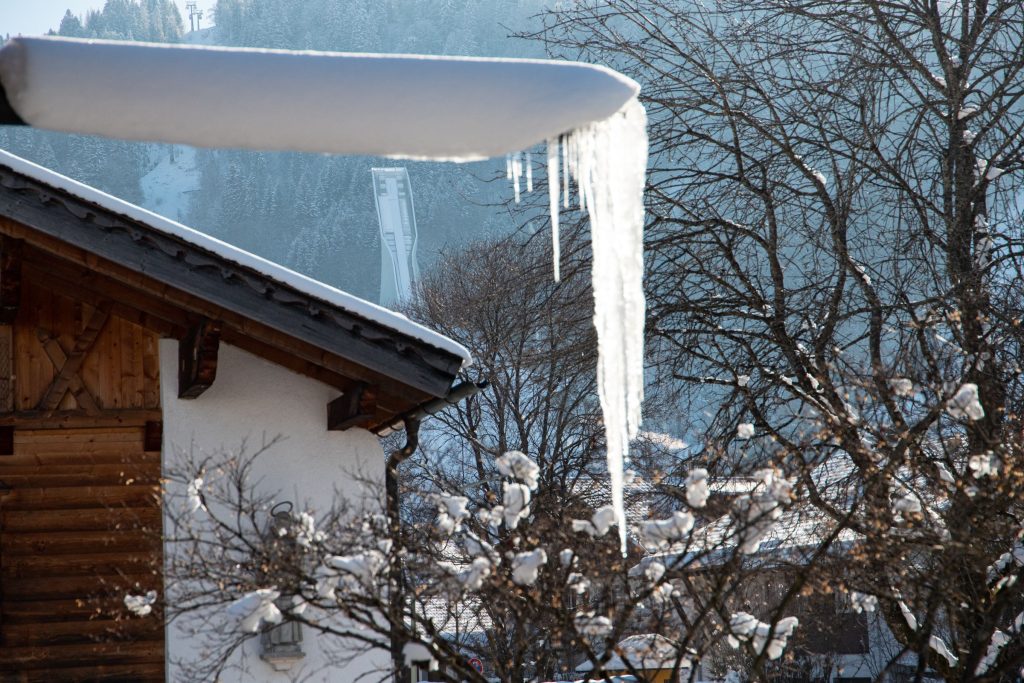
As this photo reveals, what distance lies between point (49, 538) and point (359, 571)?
348cm

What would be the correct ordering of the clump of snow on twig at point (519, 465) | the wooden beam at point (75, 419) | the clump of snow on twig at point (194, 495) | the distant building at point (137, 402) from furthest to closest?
the wooden beam at point (75, 419) < the distant building at point (137, 402) < the clump of snow on twig at point (194, 495) < the clump of snow on twig at point (519, 465)

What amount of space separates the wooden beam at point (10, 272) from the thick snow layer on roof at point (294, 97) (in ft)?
19.0

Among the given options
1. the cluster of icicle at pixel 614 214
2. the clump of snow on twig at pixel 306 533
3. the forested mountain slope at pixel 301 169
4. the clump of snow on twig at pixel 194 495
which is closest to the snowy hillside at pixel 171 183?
the forested mountain slope at pixel 301 169

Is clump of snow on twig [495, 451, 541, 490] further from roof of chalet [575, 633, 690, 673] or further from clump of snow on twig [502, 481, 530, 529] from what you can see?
roof of chalet [575, 633, 690, 673]

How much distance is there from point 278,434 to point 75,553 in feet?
4.71

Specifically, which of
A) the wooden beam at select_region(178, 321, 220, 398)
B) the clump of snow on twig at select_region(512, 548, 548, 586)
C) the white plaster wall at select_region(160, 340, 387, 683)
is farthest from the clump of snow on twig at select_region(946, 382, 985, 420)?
the wooden beam at select_region(178, 321, 220, 398)

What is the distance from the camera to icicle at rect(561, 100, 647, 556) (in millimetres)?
2367

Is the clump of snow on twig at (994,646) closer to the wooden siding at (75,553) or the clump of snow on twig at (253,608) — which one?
the clump of snow on twig at (253,608)

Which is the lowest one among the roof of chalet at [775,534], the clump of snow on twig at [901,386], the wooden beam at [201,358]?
the roof of chalet at [775,534]

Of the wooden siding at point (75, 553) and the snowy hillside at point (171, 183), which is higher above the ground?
the snowy hillside at point (171, 183)

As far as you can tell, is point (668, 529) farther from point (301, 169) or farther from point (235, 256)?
point (301, 169)

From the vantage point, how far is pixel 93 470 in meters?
7.45

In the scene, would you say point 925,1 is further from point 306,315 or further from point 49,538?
point 49,538

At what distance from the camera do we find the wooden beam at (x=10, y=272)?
7.02 metres
